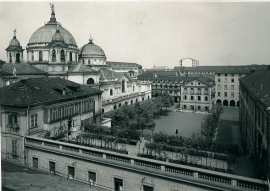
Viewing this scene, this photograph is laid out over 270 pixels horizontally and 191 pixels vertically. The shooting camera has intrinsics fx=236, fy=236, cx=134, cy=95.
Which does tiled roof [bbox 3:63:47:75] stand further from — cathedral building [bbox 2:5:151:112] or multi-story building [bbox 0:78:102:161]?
multi-story building [bbox 0:78:102:161]

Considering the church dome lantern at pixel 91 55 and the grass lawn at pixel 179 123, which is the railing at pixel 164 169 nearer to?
the grass lawn at pixel 179 123

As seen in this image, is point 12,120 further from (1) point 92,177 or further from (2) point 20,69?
(2) point 20,69

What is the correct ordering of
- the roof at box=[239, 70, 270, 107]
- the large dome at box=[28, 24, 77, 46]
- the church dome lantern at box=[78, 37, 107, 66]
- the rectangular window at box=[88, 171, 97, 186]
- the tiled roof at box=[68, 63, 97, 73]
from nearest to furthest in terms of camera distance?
the roof at box=[239, 70, 270, 107], the rectangular window at box=[88, 171, 97, 186], the tiled roof at box=[68, 63, 97, 73], the large dome at box=[28, 24, 77, 46], the church dome lantern at box=[78, 37, 107, 66]

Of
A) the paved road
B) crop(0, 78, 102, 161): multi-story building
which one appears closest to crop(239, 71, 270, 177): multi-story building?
the paved road

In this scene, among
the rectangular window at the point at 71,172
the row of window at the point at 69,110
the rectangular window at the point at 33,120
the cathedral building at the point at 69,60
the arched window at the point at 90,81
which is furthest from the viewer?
the arched window at the point at 90,81

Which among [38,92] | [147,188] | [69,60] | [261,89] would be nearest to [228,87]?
[69,60]

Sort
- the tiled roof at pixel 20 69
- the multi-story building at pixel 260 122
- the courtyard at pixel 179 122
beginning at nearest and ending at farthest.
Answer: the multi-story building at pixel 260 122
the courtyard at pixel 179 122
the tiled roof at pixel 20 69

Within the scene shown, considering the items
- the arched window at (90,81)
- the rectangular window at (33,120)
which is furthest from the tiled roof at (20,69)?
the rectangular window at (33,120)
